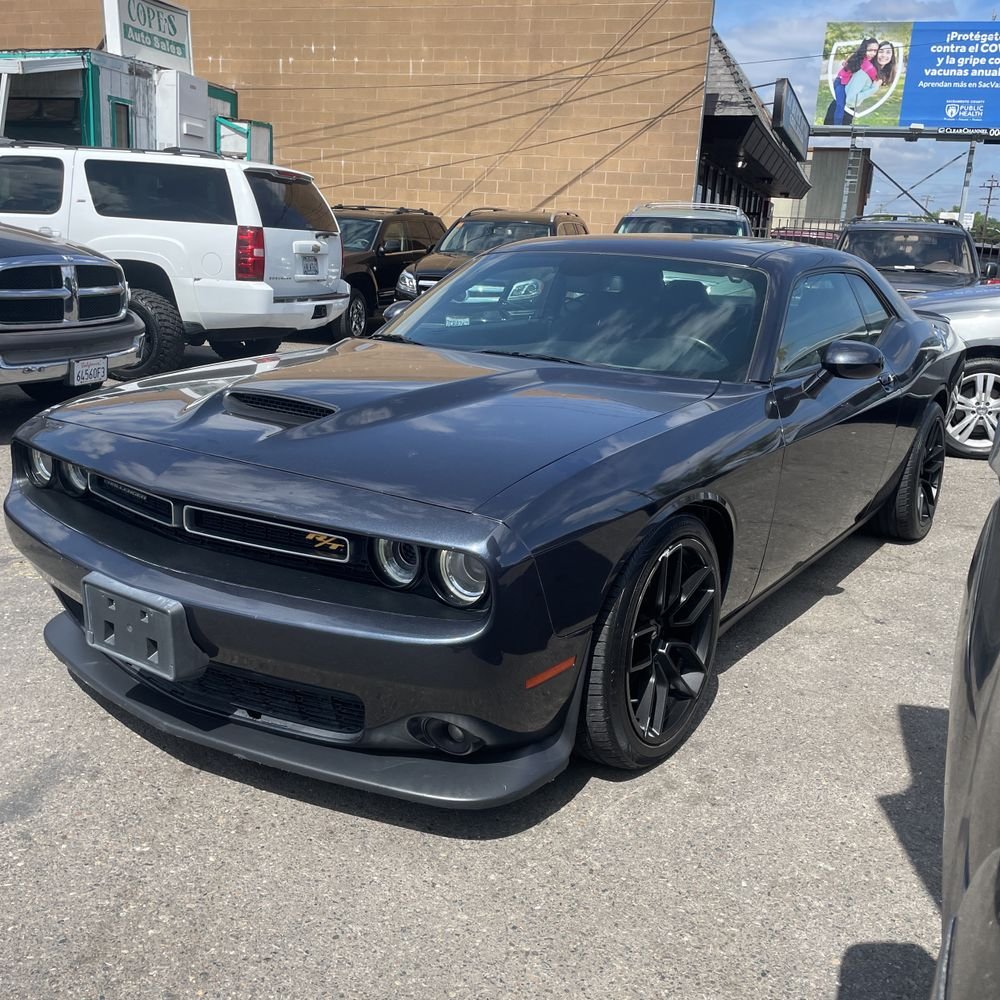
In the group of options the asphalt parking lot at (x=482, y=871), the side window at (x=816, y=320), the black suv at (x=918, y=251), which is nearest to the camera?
the asphalt parking lot at (x=482, y=871)

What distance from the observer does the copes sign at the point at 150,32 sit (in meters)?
14.0

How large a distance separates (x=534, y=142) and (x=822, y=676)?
1853 cm

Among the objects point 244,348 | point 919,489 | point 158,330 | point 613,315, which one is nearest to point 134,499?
point 613,315

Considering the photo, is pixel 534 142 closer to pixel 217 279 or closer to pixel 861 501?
pixel 217 279

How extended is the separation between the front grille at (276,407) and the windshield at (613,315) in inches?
40.6

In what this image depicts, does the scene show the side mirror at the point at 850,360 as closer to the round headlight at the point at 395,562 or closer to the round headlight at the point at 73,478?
the round headlight at the point at 395,562

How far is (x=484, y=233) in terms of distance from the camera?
12.9 meters

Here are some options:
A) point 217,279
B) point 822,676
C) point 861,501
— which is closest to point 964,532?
point 861,501

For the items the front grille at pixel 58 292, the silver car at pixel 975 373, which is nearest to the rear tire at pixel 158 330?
the front grille at pixel 58 292

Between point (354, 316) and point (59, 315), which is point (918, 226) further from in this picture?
point (59, 315)

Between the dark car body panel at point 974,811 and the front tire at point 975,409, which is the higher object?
the dark car body panel at point 974,811

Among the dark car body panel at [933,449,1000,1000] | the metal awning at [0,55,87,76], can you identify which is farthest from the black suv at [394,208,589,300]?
the dark car body panel at [933,449,1000,1000]

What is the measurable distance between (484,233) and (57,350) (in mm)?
7001

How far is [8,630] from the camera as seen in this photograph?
12.5 feet
